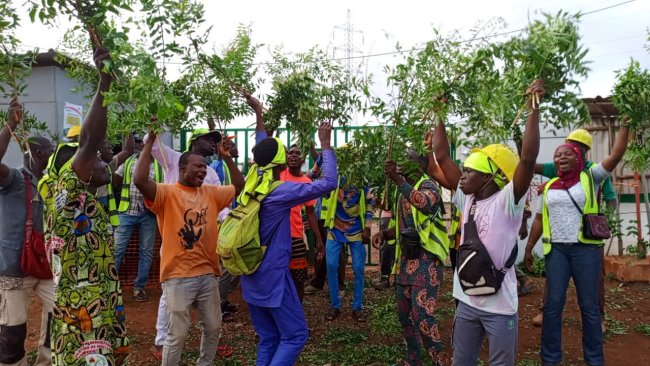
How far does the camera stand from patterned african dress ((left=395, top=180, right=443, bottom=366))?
14.5ft

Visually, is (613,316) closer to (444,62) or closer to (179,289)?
(444,62)

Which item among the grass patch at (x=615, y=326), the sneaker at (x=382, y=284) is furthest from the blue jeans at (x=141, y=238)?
the grass patch at (x=615, y=326)

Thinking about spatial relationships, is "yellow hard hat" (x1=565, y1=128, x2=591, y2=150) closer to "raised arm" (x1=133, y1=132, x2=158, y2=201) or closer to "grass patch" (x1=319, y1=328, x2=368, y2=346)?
"grass patch" (x1=319, y1=328, x2=368, y2=346)

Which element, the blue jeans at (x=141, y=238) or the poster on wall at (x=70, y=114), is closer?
the blue jeans at (x=141, y=238)

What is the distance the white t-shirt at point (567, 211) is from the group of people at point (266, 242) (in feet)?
0.04

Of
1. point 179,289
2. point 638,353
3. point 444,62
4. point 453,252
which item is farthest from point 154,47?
point 638,353

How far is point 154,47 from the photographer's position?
3.72 m

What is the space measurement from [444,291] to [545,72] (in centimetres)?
560

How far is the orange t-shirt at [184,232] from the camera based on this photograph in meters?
4.22

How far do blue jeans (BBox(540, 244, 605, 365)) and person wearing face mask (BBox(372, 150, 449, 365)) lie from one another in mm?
1110

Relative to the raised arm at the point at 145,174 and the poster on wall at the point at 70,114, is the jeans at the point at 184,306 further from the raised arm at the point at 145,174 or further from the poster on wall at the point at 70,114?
the poster on wall at the point at 70,114

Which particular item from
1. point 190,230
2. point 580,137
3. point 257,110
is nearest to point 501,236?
point 580,137

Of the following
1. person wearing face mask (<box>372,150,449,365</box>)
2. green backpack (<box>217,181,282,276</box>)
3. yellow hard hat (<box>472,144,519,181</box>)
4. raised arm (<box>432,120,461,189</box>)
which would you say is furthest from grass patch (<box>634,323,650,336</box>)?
green backpack (<box>217,181,282,276</box>)

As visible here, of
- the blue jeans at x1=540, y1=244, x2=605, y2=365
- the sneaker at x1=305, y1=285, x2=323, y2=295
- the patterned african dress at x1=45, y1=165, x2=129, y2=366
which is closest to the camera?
the patterned african dress at x1=45, y1=165, x2=129, y2=366
